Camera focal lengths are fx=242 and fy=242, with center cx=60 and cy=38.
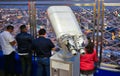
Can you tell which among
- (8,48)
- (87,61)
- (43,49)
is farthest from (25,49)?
(87,61)

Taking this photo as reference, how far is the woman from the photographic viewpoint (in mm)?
3951

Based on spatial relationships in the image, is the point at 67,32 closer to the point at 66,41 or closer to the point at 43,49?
the point at 66,41

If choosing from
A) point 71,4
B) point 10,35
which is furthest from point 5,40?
point 71,4

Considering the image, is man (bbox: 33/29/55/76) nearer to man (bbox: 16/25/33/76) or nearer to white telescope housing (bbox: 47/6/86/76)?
man (bbox: 16/25/33/76)

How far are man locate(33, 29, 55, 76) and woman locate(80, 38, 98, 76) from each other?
0.59 m

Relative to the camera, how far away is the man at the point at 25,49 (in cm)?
443

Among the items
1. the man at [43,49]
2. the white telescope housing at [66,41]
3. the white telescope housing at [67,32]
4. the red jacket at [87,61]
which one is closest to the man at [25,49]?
the man at [43,49]

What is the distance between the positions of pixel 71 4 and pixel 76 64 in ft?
4.81

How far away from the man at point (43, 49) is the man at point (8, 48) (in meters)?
0.63

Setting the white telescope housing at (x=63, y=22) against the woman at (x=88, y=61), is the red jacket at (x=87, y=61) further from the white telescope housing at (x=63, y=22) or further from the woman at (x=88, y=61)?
the white telescope housing at (x=63, y=22)

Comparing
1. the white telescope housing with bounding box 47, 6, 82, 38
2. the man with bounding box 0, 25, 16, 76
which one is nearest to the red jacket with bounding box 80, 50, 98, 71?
the white telescope housing with bounding box 47, 6, 82, 38

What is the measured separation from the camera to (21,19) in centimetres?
489

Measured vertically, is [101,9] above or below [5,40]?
above

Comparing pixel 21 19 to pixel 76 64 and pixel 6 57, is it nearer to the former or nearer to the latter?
pixel 6 57
